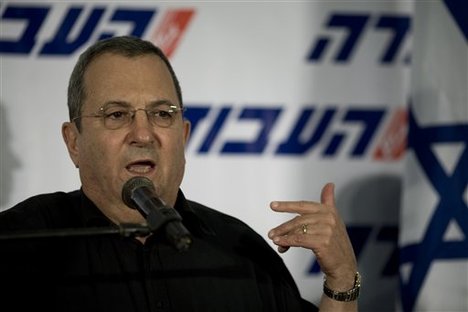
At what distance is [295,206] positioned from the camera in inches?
83.8

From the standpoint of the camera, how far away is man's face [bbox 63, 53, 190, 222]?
2244 mm

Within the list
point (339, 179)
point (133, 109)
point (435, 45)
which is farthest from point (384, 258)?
point (133, 109)

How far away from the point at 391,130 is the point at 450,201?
40 cm

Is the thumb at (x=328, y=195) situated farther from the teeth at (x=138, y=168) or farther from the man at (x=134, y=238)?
the teeth at (x=138, y=168)

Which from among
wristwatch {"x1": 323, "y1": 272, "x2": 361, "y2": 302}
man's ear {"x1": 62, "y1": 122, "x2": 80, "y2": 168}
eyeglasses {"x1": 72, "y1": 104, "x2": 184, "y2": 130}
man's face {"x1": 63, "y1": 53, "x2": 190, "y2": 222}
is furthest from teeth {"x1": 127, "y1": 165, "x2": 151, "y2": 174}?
wristwatch {"x1": 323, "y1": 272, "x2": 361, "y2": 302}

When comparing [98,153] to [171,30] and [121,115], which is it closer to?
[121,115]

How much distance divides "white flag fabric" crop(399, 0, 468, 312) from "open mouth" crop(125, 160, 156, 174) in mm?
1377

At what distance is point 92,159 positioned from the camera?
2.31m

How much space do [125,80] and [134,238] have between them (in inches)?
16.9

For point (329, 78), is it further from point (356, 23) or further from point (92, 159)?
point (92, 159)

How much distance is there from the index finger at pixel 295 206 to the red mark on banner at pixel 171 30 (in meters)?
1.29

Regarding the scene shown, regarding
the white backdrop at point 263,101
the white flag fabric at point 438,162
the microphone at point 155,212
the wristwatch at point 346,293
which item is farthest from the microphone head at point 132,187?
the white flag fabric at point 438,162

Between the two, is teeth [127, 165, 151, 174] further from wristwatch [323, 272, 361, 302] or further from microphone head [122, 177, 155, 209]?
wristwatch [323, 272, 361, 302]

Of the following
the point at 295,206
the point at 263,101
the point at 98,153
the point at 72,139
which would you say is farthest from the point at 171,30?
the point at 295,206
